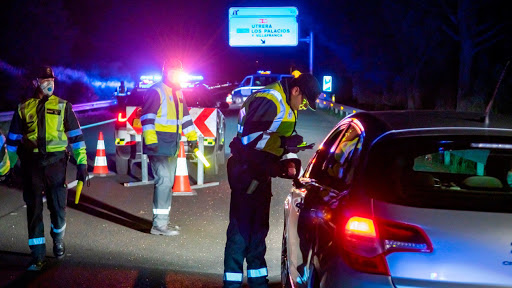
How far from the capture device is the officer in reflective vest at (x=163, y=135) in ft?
24.9

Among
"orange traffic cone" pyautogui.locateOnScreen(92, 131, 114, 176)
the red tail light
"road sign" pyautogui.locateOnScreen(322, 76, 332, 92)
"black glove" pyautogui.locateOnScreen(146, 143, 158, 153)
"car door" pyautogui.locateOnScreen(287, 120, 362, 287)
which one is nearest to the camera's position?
"car door" pyautogui.locateOnScreen(287, 120, 362, 287)

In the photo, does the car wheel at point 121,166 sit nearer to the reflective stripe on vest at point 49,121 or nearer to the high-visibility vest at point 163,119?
the high-visibility vest at point 163,119

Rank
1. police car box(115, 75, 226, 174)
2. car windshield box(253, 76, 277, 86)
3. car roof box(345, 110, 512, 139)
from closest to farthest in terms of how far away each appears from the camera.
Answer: car roof box(345, 110, 512, 139) → police car box(115, 75, 226, 174) → car windshield box(253, 76, 277, 86)

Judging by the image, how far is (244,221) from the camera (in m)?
5.02

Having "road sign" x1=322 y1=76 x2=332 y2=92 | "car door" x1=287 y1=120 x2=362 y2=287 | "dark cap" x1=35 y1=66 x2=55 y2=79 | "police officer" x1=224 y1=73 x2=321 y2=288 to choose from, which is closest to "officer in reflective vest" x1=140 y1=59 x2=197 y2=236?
"dark cap" x1=35 y1=66 x2=55 y2=79

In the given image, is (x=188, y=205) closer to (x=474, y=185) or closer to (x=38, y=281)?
(x=38, y=281)

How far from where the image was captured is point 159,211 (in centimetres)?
761

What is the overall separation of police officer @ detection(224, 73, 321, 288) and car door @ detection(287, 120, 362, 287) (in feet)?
0.80

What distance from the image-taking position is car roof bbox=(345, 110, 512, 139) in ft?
11.5

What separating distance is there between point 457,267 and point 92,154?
13.0 m

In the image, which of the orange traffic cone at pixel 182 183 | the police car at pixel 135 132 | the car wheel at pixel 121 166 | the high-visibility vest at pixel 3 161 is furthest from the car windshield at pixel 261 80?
the high-visibility vest at pixel 3 161

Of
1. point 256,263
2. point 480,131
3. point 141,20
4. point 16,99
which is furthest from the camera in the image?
point 141,20

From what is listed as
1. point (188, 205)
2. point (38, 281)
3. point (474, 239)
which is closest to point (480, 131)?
point (474, 239)

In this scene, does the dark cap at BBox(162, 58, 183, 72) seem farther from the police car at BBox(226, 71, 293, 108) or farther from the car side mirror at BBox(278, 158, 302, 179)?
the police car at BBox(226, 71, 293, 108)
